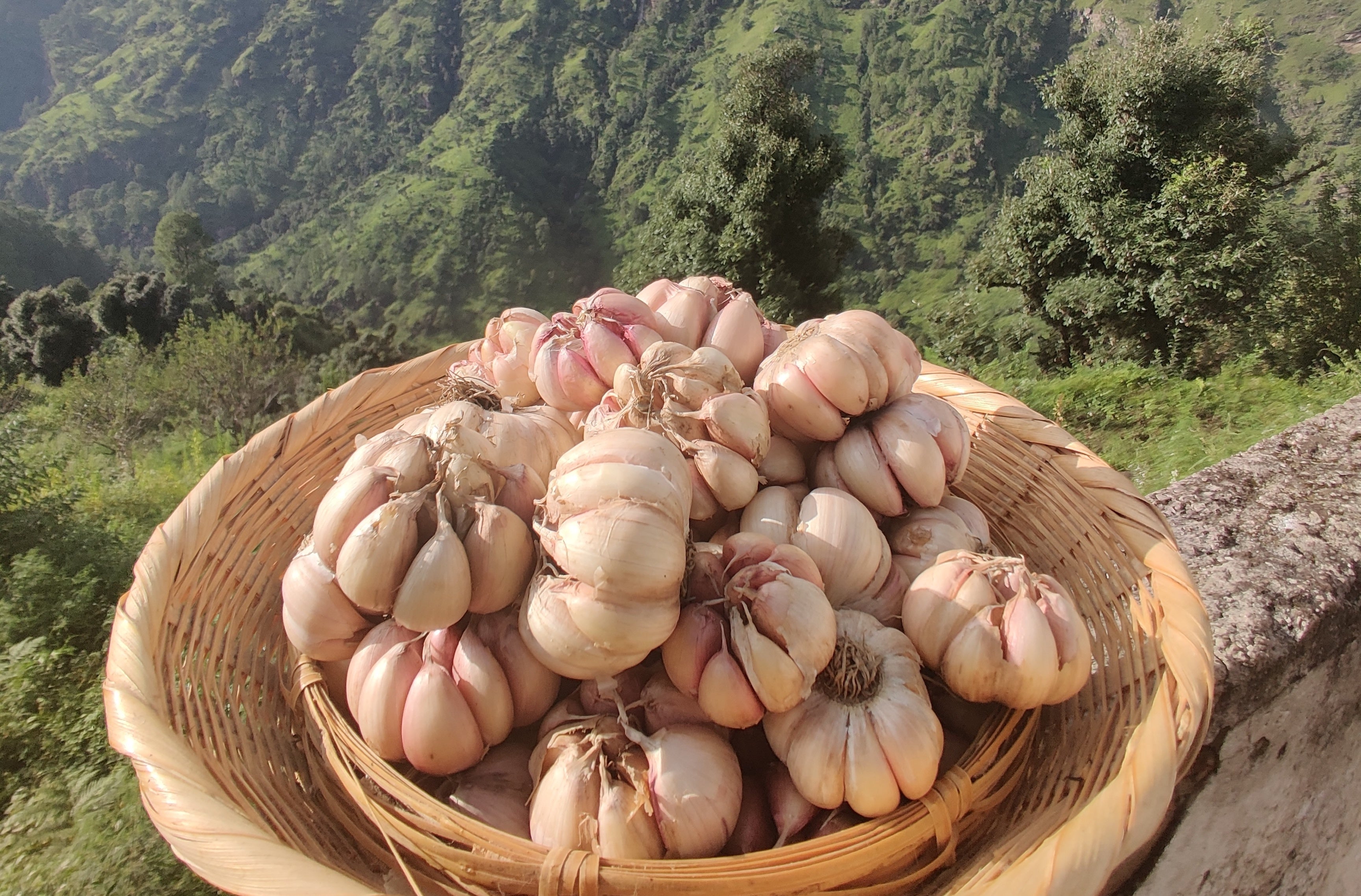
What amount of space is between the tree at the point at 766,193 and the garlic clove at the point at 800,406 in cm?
1471

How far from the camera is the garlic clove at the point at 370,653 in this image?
1463mm

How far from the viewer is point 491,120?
4500cm

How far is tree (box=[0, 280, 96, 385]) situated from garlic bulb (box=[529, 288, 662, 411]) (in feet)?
83.6

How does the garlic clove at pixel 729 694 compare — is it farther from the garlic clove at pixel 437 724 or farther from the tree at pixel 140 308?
the tree at pixel 140 308

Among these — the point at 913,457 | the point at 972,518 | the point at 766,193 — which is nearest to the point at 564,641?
the point at 913,457

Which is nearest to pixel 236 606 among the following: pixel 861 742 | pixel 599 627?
pixel 599 627

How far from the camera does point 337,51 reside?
1998 inches

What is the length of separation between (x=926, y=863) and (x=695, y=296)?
1381mm

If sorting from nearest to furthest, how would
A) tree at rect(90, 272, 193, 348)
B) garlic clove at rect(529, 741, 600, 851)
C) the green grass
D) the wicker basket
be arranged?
the wicker basket → garlic clove at rect(529, 741, 600, 851) → the green grass → tree at rect(90, 272, 193, 348)

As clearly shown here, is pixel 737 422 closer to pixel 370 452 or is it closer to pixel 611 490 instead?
pixel 611 490

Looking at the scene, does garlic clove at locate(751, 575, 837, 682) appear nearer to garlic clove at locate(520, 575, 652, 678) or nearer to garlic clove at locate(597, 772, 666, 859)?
garlic clove at locate(520, 575, 652, 678)

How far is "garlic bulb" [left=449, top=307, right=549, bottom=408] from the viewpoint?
7.04 feet

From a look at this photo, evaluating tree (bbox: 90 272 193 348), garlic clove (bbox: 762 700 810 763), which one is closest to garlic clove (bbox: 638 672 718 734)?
garlic clove (bbox: 762 700 810 763)

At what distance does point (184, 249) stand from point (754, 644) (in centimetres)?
4083
